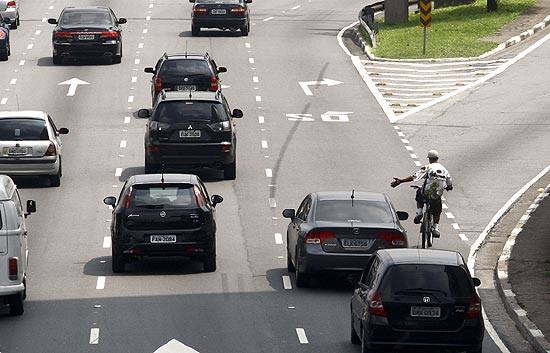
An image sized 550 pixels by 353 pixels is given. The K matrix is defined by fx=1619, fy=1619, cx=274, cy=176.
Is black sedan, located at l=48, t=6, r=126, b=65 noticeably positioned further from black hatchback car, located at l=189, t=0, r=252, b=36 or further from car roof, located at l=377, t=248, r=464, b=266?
car roof, located at l=377, t=248, r=464, b=266

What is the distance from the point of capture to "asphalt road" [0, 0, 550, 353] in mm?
21172

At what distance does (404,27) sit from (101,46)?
13173 millimetres

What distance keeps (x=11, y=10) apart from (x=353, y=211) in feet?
124

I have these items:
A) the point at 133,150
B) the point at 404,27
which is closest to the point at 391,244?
the point at 133,150

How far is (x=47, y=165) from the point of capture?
108 feet

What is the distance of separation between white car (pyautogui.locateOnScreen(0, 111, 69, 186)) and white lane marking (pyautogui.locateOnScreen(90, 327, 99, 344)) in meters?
12.3

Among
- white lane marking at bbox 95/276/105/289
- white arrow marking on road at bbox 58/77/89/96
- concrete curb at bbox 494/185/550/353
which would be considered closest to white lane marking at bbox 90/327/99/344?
white lane marking at bbox 95/276/105/289

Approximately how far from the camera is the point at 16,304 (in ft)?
70.2

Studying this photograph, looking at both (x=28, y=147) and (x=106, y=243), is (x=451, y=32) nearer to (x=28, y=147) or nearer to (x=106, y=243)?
(x=28, y=147)

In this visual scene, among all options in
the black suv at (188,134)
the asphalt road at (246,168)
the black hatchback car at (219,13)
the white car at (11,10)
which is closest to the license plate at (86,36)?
the asphalt road at (246,168)

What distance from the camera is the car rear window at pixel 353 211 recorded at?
2334 cm

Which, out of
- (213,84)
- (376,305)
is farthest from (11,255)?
(213,84)

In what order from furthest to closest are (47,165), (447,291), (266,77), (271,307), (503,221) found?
(266,77)
(47,165)
(503,221)
(271,307)
(447,291)

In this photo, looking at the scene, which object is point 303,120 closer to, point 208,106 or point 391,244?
point 208,106
